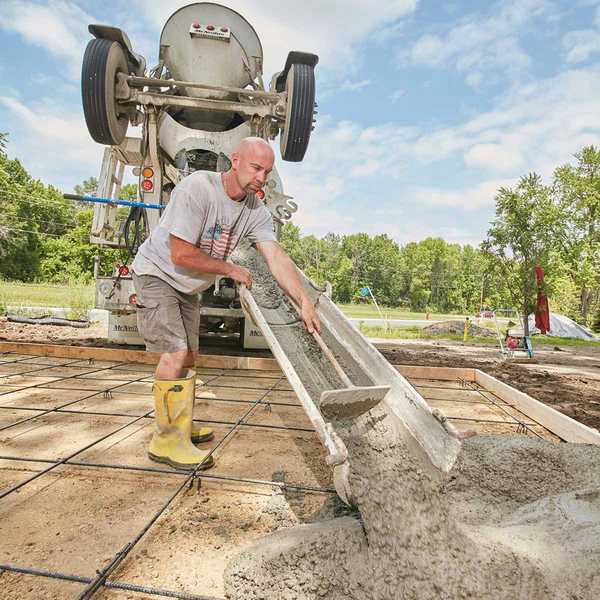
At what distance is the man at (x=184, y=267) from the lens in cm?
190

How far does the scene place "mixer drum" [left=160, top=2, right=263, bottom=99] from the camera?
4059 millimetres

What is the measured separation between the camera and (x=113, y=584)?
119cm

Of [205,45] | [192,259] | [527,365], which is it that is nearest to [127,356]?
[192,259]

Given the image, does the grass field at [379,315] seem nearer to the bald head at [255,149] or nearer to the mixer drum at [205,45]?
the mixer drum at [205,45]

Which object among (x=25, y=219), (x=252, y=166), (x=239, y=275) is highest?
(x=25, y=219)

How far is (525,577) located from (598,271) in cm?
1690

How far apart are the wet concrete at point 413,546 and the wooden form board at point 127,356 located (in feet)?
8.37

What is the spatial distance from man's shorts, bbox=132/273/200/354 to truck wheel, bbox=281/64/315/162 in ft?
8.45

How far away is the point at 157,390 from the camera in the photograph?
2.00 m

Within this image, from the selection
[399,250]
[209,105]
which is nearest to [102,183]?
[209,105]

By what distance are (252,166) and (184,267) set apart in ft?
1.70

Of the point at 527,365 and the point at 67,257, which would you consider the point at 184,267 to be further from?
the point at 67,257

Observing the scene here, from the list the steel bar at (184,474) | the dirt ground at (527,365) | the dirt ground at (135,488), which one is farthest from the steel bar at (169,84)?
the steel bar at (184,474)

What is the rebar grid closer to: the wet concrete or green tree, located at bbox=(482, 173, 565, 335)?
the wet concrete
